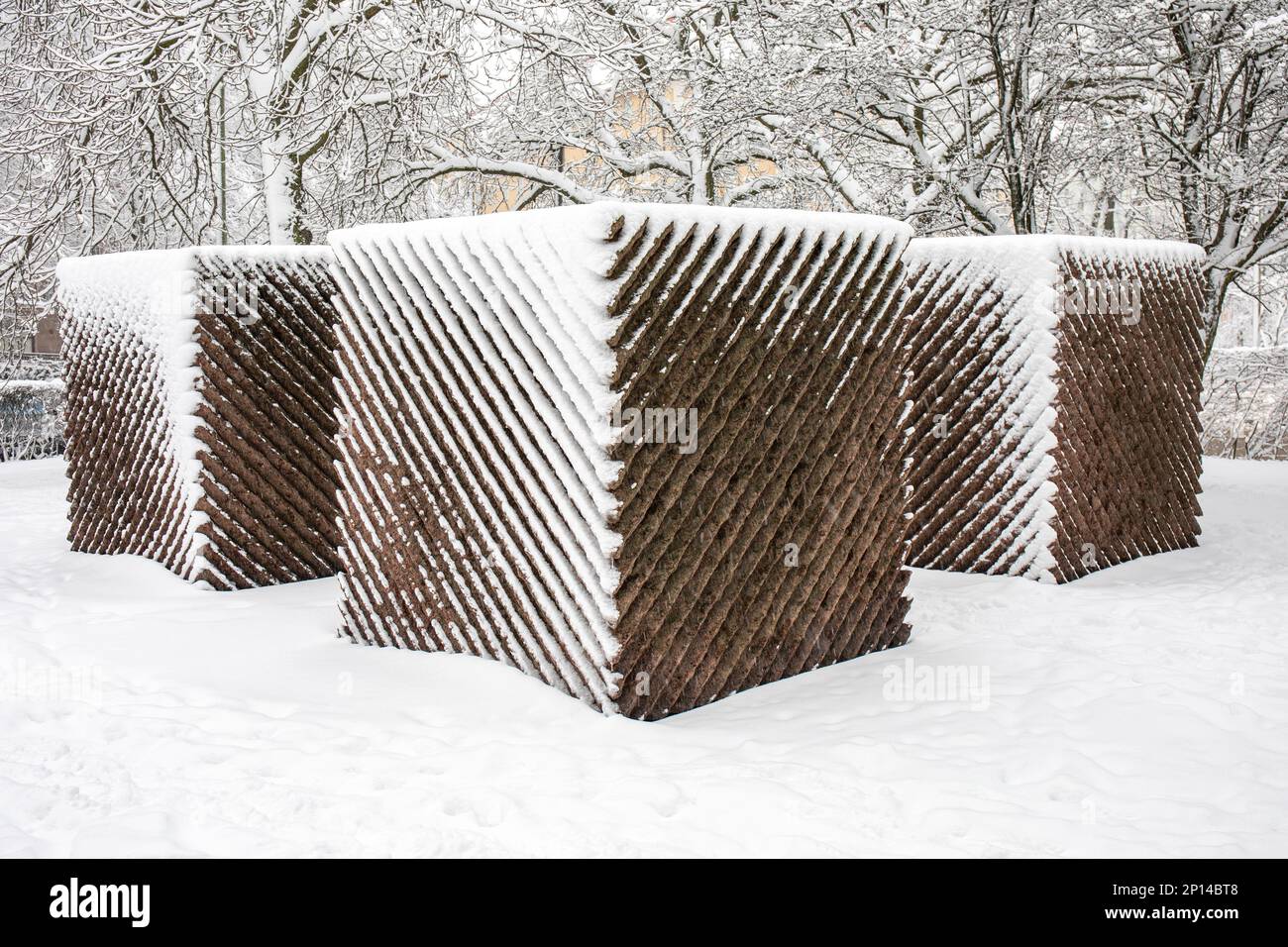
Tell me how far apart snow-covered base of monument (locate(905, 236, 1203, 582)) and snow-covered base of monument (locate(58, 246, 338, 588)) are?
4189 millimetres

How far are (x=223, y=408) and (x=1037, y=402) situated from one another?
550cm

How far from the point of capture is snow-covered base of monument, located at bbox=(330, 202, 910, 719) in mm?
4797

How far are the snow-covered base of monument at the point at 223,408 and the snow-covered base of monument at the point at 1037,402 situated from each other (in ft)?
13.7

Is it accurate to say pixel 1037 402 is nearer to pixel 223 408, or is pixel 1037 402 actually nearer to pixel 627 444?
pixel 627 444

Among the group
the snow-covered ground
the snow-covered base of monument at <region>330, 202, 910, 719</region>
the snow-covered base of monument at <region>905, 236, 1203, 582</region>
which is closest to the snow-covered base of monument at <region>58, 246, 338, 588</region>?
the snow-covered ground

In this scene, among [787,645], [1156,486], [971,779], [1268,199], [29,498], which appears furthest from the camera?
[29,498]

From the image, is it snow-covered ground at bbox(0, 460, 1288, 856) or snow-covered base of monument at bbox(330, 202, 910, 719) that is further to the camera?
snow-covered base of monument at bbox(330, 202, 910, 719)

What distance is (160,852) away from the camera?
355 centimetres

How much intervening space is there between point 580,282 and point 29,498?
9955 millimetres

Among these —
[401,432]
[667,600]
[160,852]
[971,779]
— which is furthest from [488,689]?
[971,779]

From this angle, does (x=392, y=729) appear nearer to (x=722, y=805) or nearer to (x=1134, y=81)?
(x=722, y=805)

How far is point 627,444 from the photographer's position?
471cm

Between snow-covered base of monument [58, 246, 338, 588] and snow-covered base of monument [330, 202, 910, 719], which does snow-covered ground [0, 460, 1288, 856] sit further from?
snow-covered base of monument [58, 246, 338, 588]
